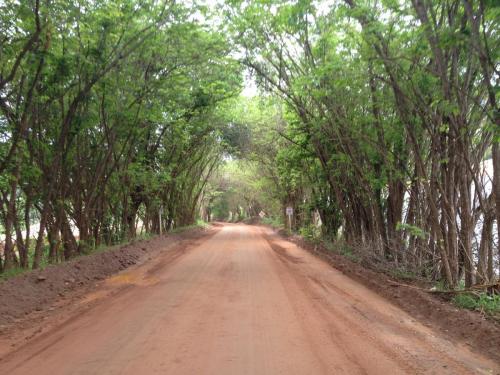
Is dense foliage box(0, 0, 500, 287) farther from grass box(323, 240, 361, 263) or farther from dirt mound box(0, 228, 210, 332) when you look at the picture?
dirt mound box(0, 228, 210, 332)

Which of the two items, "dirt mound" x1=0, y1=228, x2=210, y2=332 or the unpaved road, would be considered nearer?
the unpaved road

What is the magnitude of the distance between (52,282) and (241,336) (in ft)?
17.2

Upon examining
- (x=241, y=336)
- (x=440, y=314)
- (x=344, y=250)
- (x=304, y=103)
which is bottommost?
(x=440, y=314)

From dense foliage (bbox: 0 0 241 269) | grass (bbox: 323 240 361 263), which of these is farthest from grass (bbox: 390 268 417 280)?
dense foliage (bbox: 0 0 241 269)

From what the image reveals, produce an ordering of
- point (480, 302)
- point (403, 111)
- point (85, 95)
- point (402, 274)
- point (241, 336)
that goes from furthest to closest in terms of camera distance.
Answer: point (85, 95) < point (402, 274) < point (403, 111) < point (480, 302) < point (241, 336)

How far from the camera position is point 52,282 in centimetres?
916

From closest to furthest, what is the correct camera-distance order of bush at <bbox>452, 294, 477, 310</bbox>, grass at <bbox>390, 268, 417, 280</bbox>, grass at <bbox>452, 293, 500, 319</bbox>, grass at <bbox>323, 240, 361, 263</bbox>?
grass at <bbox>452, 293, 500, 319</bbox> < bush at <bbox>452, 294, 477, 310</bbox> < grass at <bbox>390, 268, 417, 280</bbox> < grass at <bbox>323, 240, 361, 263</bbox>

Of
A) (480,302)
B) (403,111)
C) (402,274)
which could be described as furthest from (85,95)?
(480,302)

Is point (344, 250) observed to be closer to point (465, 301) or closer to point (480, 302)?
point (465, 301)

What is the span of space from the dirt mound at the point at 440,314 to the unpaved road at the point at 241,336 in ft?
0.75

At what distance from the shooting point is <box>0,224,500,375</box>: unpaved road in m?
4.74

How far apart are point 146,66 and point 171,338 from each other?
30.8ft

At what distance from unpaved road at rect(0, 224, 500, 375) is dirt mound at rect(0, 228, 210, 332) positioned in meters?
0.89

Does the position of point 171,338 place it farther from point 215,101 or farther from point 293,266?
point 215,101
